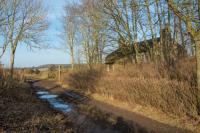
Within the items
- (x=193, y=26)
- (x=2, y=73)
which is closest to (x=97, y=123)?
(x=193, y=26)

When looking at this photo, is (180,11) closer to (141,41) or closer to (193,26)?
(193,26)

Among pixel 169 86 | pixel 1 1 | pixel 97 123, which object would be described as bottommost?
pixel 97 123

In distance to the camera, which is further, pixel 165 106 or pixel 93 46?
pixel 93 46

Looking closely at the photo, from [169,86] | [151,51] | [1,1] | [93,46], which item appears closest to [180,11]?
[169,86]

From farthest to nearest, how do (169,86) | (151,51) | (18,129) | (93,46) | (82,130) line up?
(93,46) < (151,51) < (169,86) < (82,130) < (18,129)

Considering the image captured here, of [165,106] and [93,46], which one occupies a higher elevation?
[93,46]

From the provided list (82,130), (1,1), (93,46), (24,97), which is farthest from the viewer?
(93,46)

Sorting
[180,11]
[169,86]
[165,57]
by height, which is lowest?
[169,86]

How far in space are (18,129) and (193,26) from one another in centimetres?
692

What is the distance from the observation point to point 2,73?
536 inches

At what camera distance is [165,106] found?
923 cm

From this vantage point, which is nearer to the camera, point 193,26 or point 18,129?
point 18,129

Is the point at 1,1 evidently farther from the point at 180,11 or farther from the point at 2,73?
the point at 180,11

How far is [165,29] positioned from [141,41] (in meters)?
2.55
